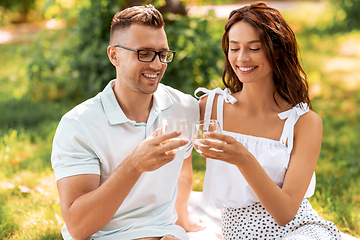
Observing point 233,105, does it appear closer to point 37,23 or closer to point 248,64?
point 248,64

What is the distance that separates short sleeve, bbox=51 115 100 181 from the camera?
2.43 meters

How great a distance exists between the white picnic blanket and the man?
53 centimetres

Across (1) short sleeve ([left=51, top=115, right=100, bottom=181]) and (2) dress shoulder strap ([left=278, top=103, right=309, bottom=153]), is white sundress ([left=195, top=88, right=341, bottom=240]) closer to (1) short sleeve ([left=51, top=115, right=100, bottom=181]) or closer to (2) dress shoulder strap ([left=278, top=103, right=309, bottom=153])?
(2) dress shoulder strap ([left=278, top=103, right=309, bottom=153])

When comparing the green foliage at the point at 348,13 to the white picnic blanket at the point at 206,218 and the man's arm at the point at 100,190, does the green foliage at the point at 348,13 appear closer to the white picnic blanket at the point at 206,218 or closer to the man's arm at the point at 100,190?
the white picnic blanket at the point at 206,218

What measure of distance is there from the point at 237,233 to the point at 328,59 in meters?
8.52

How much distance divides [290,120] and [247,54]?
597mm

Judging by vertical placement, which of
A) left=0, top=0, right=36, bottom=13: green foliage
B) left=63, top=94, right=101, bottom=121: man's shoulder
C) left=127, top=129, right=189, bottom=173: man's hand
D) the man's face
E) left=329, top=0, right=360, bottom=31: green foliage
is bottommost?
left=127, top=129, right=189, bottom=173: man's hand

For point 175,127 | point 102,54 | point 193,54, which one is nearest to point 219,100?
Result: point 175,127

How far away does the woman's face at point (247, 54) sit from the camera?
2.78m

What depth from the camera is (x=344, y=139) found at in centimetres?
606

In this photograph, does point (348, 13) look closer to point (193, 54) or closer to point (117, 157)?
point (193, 54)

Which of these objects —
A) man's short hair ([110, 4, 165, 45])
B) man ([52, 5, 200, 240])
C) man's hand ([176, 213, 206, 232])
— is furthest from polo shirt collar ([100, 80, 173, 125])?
man's hand ([176, 213, 206, 232])

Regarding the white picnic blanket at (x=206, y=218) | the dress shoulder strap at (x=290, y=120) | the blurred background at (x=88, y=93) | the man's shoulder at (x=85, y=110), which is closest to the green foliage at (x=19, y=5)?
the blurred background at (x=88, y=93)

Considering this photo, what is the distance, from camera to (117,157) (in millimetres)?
2594
